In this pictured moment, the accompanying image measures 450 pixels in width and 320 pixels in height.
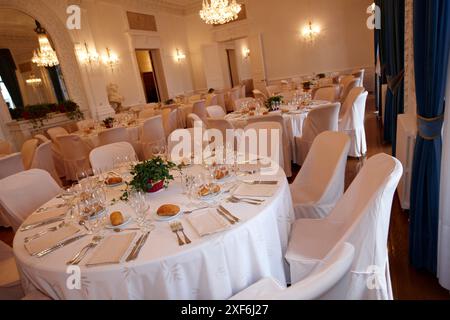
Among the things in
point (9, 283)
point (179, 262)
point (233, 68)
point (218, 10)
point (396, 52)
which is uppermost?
point (218, 10)

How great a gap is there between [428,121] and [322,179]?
80 cm

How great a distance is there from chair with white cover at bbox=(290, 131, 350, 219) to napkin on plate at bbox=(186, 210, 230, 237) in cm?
89

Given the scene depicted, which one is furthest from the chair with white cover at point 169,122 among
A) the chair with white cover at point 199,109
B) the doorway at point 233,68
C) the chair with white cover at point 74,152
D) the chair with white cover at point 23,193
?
the doorway at point 233,68

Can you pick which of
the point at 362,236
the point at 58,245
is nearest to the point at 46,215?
the point at 58,245

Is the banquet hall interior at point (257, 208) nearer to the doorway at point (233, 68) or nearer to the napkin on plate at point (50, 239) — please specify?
the napkin on plate at point (50, 239)

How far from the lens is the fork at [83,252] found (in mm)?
1298

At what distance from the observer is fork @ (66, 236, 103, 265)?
51.1 inches

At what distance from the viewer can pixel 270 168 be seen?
6.86 ft

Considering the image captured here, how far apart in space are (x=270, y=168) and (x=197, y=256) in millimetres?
1012

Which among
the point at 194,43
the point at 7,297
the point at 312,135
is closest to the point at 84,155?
the point at 7,297

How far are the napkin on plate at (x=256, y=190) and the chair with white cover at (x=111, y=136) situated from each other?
3584 mm

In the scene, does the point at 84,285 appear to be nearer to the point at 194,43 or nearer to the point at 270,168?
the point at 270,168

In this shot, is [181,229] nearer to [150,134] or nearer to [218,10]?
[150,134]

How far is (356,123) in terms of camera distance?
13.8 feet
